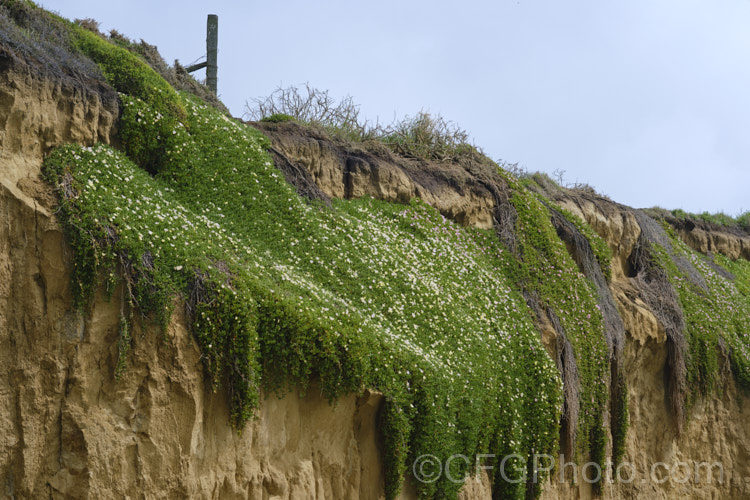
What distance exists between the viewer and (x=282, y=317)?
8.62m

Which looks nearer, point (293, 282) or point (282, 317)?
point (282, 317)

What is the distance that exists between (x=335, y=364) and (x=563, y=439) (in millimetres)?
5725

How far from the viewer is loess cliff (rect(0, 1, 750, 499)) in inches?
301

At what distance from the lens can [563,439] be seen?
13008 mm

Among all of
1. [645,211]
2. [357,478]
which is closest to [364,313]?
[357,478]

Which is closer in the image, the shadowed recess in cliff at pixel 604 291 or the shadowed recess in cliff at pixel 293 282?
the shadowed recess in cliff at pixel 293 282

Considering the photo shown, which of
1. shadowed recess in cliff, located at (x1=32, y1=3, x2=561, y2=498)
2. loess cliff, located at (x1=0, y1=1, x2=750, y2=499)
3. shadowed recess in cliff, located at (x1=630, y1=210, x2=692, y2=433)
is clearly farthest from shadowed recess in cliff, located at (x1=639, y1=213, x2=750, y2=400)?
shadowed recess in cliff, located at (x1=32, y1=3, x2=561, y2=498)

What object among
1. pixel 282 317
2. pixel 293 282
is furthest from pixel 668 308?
pixel 282 317

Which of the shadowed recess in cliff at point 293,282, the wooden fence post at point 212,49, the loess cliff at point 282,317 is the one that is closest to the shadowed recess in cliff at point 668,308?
the loess cliff at point 282,317

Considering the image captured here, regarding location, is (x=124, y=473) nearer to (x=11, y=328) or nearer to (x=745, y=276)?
(x=11, y=328)

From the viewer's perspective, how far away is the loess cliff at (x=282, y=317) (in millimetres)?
7637

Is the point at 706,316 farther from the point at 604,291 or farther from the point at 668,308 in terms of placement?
the point at 604,291

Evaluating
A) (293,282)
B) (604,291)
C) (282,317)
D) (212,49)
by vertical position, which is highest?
(212,49)

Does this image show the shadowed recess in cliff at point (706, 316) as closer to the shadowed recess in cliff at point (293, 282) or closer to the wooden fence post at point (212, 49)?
the shadowed recess in cliff at point (293, 282)
